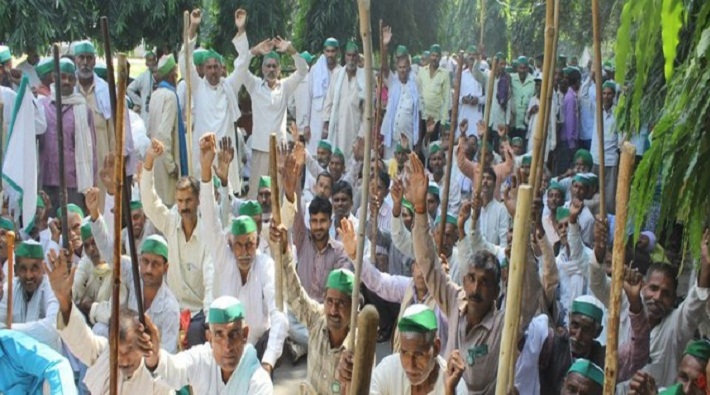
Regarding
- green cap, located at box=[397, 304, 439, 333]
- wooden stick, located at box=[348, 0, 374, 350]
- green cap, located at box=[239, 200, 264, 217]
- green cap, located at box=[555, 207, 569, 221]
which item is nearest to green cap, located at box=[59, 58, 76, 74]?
green cap, located at box=[239, 200, 264, 217]

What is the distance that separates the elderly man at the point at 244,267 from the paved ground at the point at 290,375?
750 millimetres

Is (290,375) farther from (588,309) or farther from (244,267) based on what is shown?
(588,309)

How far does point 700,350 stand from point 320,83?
8.89m

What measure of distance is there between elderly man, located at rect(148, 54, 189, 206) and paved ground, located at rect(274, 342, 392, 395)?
2737 mm

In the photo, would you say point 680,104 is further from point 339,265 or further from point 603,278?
point 339,265

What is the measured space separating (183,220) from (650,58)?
4323mm

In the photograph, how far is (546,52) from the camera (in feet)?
10.8

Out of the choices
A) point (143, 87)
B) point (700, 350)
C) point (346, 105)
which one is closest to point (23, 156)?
point (700, 350)

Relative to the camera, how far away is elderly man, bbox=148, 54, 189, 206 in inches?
384

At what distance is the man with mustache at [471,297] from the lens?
493 centimetres

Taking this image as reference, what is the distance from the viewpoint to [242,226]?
20.5 feet

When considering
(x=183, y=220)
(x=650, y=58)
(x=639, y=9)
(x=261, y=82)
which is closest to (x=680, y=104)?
(x=650, y=58)

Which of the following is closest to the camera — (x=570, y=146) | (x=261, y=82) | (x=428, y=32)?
(x=261, y=82)

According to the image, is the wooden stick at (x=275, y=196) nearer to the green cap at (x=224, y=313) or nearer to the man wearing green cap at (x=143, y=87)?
the green cap at (x=224, y=313)
